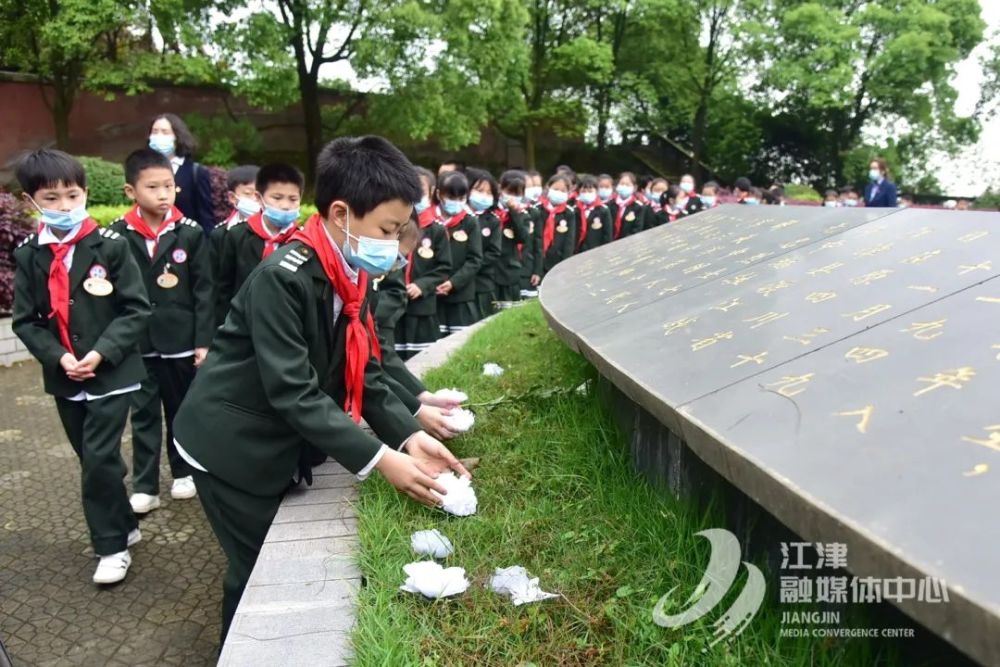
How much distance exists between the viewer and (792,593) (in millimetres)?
1737

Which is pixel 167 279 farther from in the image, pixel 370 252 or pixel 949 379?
pixel 949 379

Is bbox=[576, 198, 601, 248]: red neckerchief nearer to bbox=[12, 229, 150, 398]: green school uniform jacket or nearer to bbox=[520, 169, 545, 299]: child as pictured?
bbox=[520, 169, 545, 299]: child

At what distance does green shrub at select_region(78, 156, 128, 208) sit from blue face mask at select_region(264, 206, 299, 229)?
851 cm

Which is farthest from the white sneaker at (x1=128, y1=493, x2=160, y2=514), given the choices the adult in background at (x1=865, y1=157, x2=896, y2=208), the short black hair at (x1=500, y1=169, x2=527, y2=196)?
the adult in background at (x1=865, y1=157, x2=896, y2=208)

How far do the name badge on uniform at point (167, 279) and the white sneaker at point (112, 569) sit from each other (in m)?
1.34

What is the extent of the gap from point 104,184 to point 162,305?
8685 millimetres

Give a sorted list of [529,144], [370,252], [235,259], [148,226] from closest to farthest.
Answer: [370,252] → [148,226] → [235,259] → [529,144]

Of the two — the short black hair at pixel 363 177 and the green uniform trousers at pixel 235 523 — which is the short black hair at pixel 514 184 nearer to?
the short black hair at pixel 363 177

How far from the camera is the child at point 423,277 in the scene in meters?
5.01

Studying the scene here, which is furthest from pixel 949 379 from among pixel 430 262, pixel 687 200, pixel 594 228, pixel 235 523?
pixel 687 200

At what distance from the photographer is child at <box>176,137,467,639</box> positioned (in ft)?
6.49

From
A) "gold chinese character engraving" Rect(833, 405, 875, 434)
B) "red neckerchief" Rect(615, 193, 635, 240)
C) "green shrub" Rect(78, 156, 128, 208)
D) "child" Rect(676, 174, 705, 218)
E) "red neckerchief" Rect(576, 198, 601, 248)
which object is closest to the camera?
"gold chinese character engraving" Rect(833, 405, 875, 434)

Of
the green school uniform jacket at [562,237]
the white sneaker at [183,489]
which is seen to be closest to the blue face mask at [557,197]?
the green school uniform jacket at [562,237]

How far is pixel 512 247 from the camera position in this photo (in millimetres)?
7086
